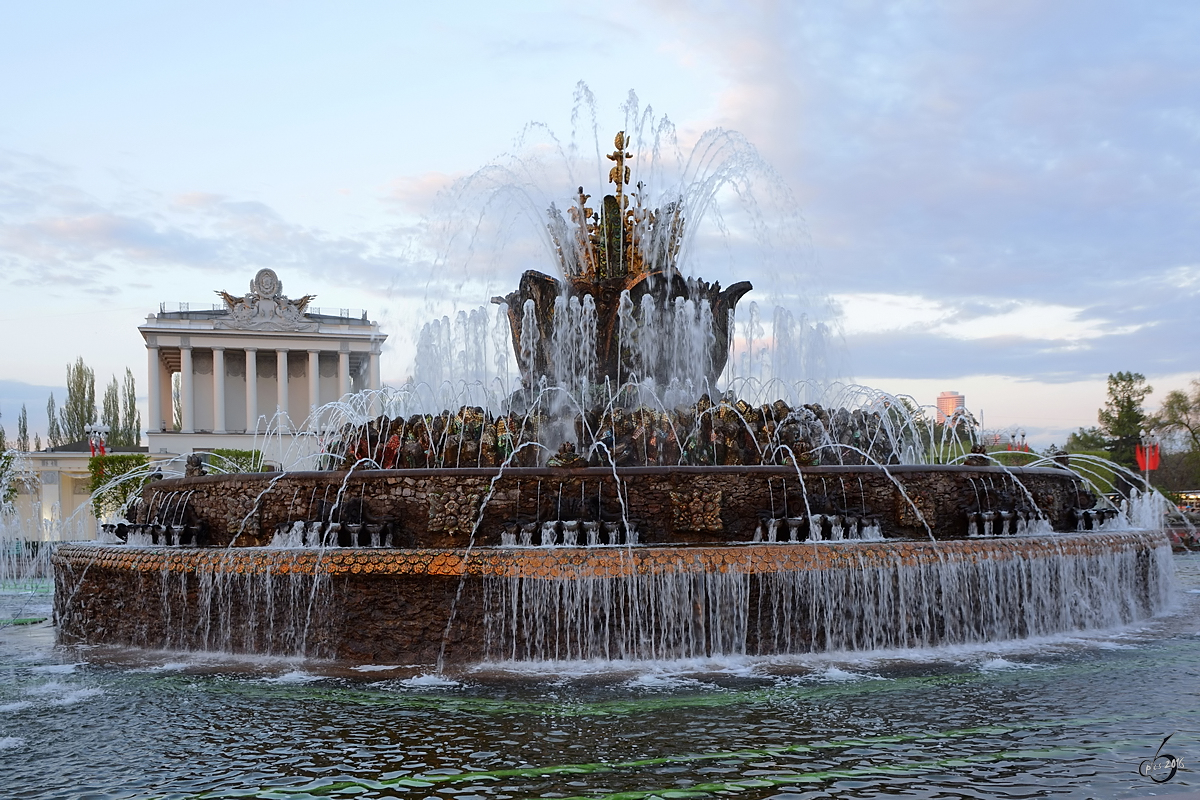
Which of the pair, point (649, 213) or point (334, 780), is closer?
point (334, 780)

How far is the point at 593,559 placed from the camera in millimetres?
9031

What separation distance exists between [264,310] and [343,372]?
7695 millimetres

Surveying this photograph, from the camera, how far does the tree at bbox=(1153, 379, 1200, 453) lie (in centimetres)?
6078

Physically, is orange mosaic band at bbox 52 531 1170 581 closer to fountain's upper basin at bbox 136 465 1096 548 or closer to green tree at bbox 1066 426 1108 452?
fountain's upper basin at bbox 136 465 1096 548

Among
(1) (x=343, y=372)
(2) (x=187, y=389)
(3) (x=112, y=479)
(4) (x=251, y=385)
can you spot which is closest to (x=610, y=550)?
(3) (x=112, y=479)

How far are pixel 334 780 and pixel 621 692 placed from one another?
274cm

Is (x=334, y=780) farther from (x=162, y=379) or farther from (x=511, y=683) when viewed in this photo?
(x=162, y=379)

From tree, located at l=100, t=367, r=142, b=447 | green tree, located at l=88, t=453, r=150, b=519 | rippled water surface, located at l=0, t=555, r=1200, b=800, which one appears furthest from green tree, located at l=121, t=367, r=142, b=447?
rippled water surface, located at l=0, t=555, r=1200, b=800

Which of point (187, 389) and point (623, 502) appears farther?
point (187, 389)

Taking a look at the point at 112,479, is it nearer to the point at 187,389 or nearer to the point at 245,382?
the point at 187,389

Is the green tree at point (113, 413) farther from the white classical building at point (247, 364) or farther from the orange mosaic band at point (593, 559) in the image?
the orange mosaic band at point (593, 559)

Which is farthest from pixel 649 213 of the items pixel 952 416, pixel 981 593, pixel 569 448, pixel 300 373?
pixel 300 373

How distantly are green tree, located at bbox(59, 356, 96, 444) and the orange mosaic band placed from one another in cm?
8281

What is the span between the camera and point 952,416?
16703 mm
